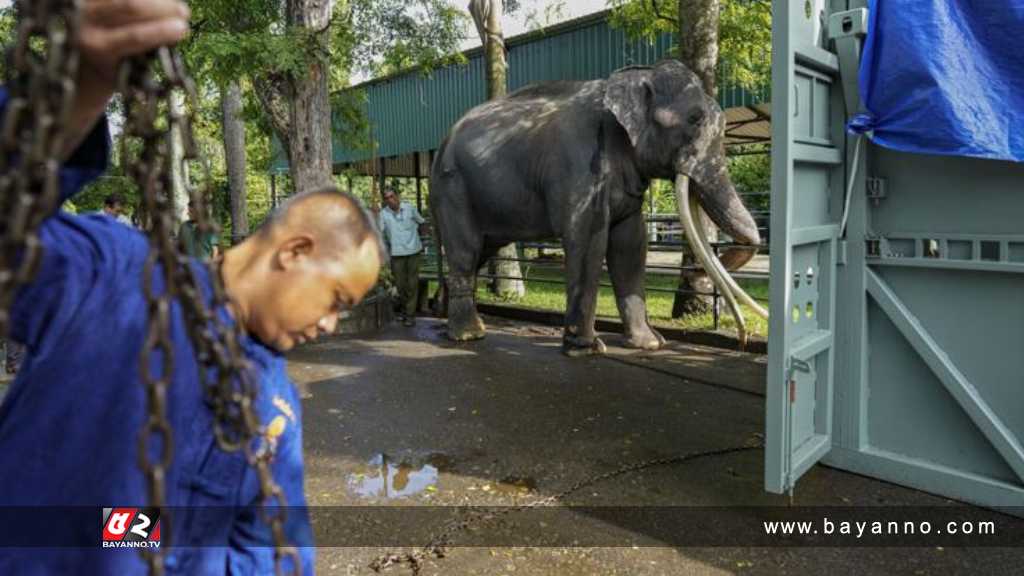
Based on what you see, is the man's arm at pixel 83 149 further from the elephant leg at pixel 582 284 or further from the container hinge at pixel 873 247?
the elephant leg at pixel 582 284

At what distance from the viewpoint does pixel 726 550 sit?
3340 mm

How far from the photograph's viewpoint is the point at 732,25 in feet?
31.0

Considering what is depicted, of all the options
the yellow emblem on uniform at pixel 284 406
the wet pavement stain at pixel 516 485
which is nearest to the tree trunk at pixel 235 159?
the wet pavement stain at pixel 516 485

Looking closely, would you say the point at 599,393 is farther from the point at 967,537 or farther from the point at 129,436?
the point at 129,436

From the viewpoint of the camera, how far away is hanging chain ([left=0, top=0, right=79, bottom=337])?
86 cm

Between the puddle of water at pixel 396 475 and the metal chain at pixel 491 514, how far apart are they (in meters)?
0.51

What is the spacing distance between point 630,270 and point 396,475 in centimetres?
423

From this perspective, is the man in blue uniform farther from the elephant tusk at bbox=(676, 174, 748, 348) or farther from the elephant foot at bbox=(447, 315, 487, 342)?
the elephant foot at bbox=(447, 315, 487, 342)

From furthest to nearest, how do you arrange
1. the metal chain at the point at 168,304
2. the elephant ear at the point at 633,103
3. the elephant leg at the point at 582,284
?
the elephant leg at the point at 582,284
the elephant ear at the point at 633,103
the metal chain at the point at 168,304

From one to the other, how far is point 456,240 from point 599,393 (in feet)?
11.0

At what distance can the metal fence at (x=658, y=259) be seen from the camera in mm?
8219

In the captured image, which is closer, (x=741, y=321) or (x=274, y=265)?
(x=274, y=265)

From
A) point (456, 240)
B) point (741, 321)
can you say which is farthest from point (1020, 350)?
point (456, 240)

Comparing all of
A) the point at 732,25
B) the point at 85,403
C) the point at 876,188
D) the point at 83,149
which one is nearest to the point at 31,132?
the point at 83,149
